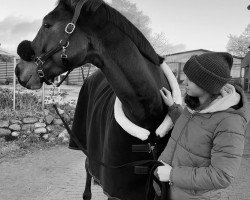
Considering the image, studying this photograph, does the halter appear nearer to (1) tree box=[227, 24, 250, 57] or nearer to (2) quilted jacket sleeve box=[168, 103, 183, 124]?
(2) quilted jacket sleeve box=[168, 103, 183, 124]

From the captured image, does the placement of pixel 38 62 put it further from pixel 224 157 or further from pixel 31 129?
pixel 31 129

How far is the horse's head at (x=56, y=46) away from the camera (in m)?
2.27

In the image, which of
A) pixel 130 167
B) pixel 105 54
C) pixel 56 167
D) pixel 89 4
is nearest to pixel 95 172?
pixel 130 167

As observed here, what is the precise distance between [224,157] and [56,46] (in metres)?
1.29

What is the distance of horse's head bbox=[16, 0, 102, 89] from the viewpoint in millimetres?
2268

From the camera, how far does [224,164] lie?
5.58 feet

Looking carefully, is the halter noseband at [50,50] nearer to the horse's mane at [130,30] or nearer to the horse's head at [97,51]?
the horse's head at [97,51]

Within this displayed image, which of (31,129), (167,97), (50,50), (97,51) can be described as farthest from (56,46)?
(31,129)

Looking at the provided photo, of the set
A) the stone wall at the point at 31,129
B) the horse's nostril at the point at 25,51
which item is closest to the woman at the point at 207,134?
the horse's nostril at the point at 25,51

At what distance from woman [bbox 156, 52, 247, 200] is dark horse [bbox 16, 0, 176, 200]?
415 millimetres

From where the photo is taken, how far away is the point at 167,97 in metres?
2.43

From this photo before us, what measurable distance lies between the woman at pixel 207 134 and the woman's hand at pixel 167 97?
1.26ft

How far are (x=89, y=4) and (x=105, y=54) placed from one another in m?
0.34

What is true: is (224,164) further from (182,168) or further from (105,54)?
(105,54)
